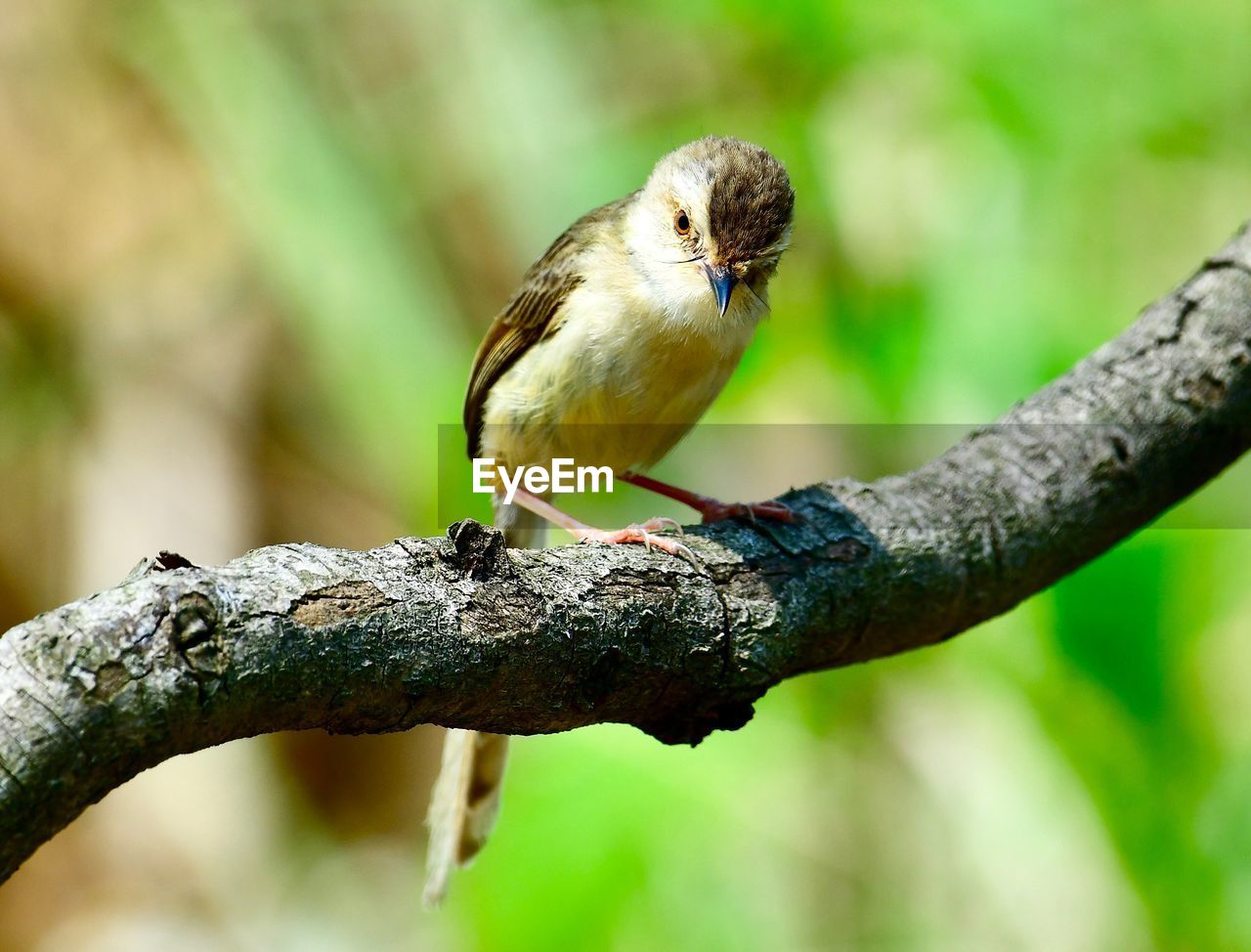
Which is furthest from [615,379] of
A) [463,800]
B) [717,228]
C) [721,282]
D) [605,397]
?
[463,800]

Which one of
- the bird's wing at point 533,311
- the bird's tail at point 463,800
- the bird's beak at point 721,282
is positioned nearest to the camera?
the bird's beak at point 721,282

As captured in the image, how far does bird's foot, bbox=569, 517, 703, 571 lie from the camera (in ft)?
9.57

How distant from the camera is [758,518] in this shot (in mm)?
3361

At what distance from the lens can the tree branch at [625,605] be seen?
1772 mm

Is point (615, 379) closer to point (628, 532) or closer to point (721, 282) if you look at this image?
point (721, 282)

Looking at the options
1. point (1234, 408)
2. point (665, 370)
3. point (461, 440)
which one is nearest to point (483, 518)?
point (461, 440)

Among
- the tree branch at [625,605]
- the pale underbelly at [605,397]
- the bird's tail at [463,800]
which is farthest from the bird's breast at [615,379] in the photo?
the tree branch at [625,605]

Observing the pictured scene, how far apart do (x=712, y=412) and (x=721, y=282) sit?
3.29ft

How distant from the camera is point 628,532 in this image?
335 centimetres

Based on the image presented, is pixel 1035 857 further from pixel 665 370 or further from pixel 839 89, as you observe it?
pixel 839 89

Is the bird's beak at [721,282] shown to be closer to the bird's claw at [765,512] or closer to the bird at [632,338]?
the bird at [632,338]

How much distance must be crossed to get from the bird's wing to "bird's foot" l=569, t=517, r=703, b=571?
0.84 m

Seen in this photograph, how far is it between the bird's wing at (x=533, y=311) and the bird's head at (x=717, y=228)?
30 cm

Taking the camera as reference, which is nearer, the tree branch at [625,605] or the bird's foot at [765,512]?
the tree branch at [625,605]
